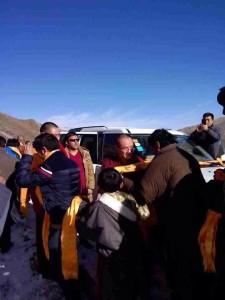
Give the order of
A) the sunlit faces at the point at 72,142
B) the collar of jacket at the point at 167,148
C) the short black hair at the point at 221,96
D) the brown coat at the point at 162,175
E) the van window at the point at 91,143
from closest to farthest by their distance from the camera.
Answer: the short black hair at the point at 221,96, the brown coat at the point at 162,175, the collar of jacket at the point at 167,148, the sunlit faces at the point at 72,142, the van window at the point at 91,143

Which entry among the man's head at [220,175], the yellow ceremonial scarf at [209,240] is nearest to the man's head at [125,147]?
the yellow ceremonial scarf at [209,240]

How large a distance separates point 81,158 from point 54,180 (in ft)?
5.77

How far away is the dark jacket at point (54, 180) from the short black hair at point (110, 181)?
778 millimetres

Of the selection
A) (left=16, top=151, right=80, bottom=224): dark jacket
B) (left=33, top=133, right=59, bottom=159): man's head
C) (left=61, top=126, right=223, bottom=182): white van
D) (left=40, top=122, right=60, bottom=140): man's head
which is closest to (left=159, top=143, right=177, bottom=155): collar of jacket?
(left=16, top=151, right=80, bottom=224): dark jacket

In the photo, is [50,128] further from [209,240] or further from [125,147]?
[209,240]

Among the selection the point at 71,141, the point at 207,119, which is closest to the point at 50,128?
the point at 71,141

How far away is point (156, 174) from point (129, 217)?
0.50 m

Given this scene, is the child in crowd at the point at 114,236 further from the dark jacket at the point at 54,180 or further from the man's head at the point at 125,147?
the man's head at the point at 125,147

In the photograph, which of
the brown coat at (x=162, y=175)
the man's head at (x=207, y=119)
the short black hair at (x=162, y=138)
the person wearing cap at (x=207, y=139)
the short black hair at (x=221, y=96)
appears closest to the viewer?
the short black hair at (x=221, y=96)

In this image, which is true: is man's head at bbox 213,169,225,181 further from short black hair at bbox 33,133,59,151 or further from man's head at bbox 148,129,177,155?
short black hair at bbox 33,133,59,151

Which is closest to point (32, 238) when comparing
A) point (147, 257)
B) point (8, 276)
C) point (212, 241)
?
point (8, 276)

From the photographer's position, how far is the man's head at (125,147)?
4242 mm

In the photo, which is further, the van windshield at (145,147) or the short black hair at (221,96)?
the van windshield at (145,147)

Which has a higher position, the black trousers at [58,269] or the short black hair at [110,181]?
the short black hair at [110,181]
